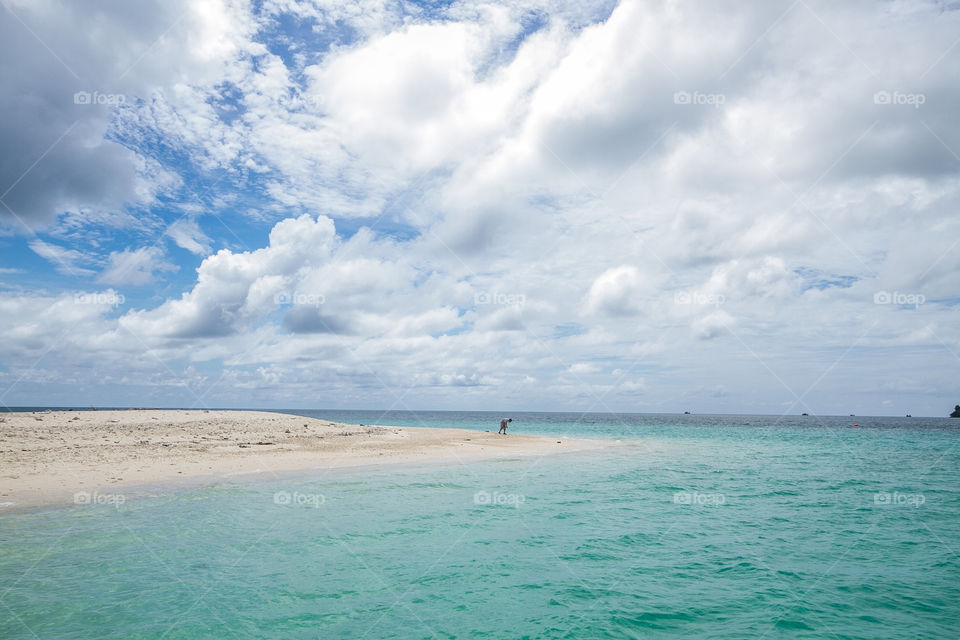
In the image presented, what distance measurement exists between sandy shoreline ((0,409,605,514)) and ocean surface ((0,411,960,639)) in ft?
9.62

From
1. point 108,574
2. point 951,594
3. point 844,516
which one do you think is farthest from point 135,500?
point 844,516

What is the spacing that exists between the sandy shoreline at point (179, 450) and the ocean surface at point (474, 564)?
2.93 metres

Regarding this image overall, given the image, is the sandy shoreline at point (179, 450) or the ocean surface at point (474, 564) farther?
the sandy shoreline at point (179, 450)

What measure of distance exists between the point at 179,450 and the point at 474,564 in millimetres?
23851

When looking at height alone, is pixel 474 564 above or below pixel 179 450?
below

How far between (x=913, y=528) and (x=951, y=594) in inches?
314

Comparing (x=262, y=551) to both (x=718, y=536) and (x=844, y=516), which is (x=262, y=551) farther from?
(x=844, y=516)

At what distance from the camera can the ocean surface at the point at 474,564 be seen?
9.65 m

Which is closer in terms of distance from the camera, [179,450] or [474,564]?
[474,564]

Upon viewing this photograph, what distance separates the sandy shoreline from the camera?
20.9 m

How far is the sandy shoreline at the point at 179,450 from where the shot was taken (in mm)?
20859

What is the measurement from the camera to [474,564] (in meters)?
13.1

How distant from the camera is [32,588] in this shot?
10484 mm

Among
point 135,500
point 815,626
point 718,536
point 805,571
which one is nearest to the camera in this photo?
point 815,626
